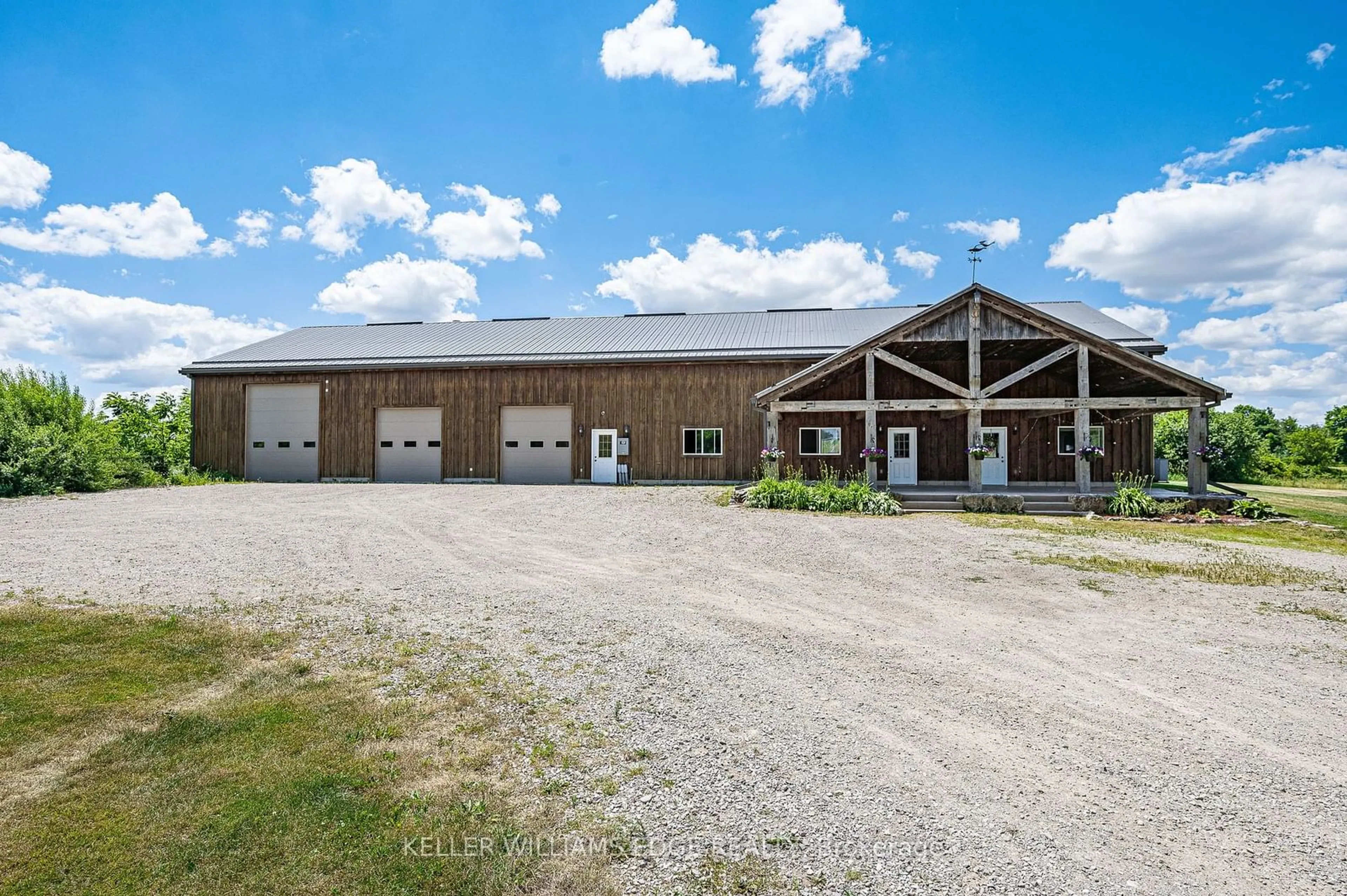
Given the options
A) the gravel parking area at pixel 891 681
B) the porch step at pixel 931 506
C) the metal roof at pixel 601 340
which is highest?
the metal roof at pixel 601 340

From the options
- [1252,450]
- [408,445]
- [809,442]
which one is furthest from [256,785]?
[1252,450]

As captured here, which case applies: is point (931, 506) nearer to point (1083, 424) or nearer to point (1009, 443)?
point (1083, 424)

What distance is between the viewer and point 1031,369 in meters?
16.0

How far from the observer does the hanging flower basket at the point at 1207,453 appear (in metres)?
15.3

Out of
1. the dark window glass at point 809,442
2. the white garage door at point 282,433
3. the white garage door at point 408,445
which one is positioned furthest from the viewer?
the white garage door at point 282,433

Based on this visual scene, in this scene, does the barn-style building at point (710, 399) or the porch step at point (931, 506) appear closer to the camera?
the porch step at point (931, 506)

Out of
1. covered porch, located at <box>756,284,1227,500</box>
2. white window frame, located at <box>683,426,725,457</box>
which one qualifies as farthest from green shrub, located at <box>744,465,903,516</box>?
white window frame, located at <box>683,426,725,457</box>

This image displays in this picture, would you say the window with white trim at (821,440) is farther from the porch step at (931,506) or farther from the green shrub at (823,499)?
the porch step at (931,506)

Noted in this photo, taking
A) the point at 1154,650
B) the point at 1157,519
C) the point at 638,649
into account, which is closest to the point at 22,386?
the point at 638,649

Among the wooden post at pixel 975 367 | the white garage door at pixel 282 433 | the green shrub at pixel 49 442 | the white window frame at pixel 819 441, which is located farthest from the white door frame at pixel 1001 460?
the green shrub at pixel 49 442

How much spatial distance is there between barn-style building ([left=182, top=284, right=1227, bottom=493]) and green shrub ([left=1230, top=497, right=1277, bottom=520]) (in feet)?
4.24

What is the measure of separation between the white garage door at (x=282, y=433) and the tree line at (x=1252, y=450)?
32.4 meters

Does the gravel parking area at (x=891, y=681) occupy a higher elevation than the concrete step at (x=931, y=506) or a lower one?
lower

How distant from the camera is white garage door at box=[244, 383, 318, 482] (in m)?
24.0
